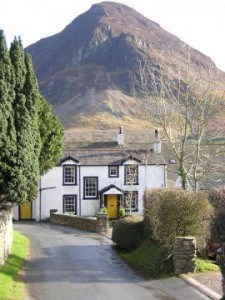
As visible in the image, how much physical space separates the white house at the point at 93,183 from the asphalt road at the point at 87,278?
19.5 meters

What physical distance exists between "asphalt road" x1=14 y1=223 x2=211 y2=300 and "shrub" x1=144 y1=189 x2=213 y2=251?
213cm

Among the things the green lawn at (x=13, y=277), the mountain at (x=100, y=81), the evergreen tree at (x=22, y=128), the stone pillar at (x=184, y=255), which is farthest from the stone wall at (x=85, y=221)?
the mountain at (x=100, y=81)

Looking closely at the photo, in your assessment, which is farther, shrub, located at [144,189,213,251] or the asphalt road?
shrub, located at [144,189,213,251]

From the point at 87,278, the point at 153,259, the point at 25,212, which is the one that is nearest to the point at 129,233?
the point at 153,259

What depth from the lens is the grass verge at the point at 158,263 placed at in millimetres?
18547

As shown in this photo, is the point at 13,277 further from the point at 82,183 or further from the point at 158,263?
the point at 82,183

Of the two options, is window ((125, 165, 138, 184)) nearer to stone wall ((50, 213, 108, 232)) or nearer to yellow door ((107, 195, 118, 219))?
yellow door ((107, 195, 118, 219))

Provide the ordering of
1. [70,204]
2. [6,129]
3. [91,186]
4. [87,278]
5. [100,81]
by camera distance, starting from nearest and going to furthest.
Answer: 1. [87,278]
2. [6,129]
3. [70,204]
4. [91,186]
5. [100,81]

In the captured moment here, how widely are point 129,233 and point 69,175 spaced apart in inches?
970

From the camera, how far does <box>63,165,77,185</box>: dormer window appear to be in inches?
1944

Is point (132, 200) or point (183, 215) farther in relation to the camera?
point (132, 200)

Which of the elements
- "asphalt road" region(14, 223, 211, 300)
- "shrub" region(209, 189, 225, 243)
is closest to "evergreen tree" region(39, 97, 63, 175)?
"asphalt road" region(14, 223, 211, 300)

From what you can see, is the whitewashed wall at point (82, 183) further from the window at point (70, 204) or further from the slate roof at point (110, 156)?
the slate roof at point (110, 156)

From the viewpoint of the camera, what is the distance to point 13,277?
17.9 metres
